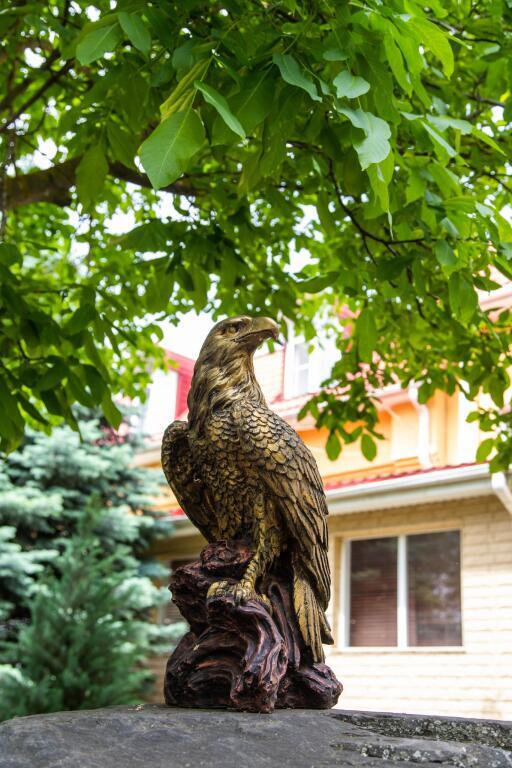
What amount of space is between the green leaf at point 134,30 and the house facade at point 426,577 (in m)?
7.16

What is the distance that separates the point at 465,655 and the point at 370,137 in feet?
27.0

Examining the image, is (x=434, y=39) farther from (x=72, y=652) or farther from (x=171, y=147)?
→ (x=72, y=652)

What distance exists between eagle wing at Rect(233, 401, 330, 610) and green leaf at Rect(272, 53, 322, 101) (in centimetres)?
122

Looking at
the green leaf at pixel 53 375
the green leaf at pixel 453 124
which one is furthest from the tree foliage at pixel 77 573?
the green leaf at pixel 453 124

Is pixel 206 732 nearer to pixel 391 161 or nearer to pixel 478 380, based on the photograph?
pixel 391 161

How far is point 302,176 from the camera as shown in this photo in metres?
4.97

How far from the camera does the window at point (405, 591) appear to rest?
10039 mm

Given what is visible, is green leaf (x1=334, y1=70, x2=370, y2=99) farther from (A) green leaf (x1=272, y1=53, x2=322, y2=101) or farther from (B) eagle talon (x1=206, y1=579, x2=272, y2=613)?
(B) eagle talon (x1=206, y1=579, x2=272, y2=613)

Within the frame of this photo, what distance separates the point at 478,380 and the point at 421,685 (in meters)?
5.31

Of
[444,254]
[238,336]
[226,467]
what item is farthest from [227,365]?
[444,254]

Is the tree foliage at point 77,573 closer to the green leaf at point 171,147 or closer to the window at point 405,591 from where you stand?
the window at point 405,591

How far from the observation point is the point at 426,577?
10.2 m

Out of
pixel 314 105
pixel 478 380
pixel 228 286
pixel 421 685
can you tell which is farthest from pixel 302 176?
pixel 421 685

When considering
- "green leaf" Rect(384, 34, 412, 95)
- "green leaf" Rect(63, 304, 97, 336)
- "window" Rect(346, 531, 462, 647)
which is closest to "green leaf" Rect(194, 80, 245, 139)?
"green leaf" Rect(384, 34, 412, 95)
